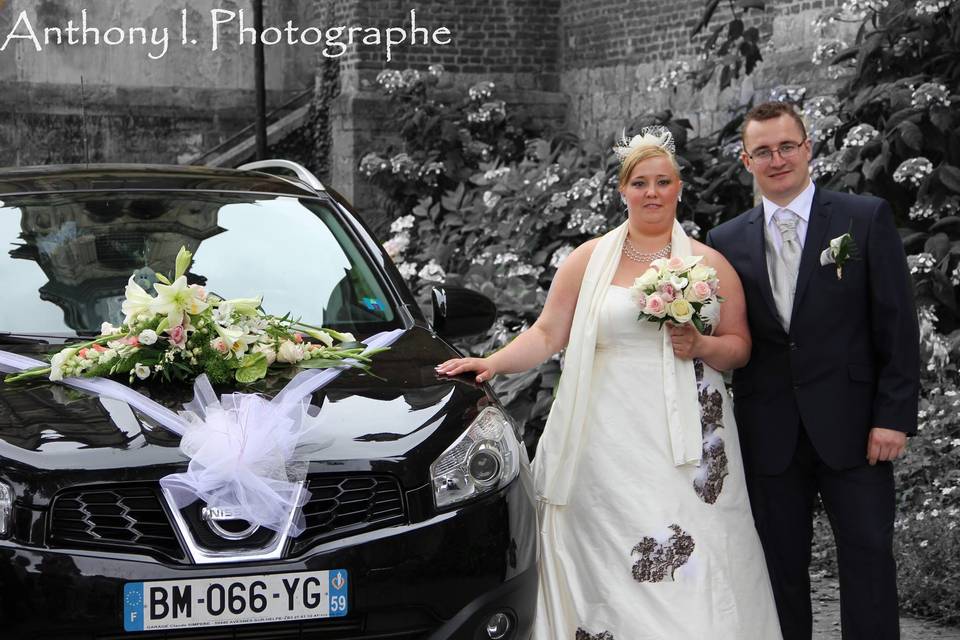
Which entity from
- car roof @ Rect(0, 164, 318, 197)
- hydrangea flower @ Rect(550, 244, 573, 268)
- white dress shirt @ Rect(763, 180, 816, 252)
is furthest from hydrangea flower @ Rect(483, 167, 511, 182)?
white dress shirt @ Rect(763, 180, 816, 252)

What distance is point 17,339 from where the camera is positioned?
14.6ft

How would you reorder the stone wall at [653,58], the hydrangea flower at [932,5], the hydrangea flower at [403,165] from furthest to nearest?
1. the hydrangea flower at [403,165]
2. the stone wall at [653,58]
3. the hydrangea flower at [932,5]

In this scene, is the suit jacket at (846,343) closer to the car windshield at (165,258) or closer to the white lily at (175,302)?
the car windshield at (165,258)

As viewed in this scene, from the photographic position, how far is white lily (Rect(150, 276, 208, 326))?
13.6ft

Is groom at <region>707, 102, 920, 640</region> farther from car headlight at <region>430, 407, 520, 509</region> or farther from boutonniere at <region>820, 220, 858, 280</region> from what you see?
car headlight at <region>430, 407, 520, 509</region>

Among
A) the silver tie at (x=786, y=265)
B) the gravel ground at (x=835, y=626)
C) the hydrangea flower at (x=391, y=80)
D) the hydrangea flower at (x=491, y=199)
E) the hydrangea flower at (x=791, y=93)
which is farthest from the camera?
the hydrangea flower at (x=391, y=80)

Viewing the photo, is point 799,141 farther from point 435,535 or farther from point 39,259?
point 39,259

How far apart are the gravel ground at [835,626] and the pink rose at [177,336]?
2.91 meters

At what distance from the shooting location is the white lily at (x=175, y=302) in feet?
13.6

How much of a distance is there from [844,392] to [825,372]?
0.29ft

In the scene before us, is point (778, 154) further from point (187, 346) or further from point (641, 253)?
point (187, 346)

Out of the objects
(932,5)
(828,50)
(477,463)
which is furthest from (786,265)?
(828,50)

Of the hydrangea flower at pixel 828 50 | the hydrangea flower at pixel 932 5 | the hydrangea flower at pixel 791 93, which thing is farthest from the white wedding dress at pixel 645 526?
the hydrangea flower at pixel 791 93

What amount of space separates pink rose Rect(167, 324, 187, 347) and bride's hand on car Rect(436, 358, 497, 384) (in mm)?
799
